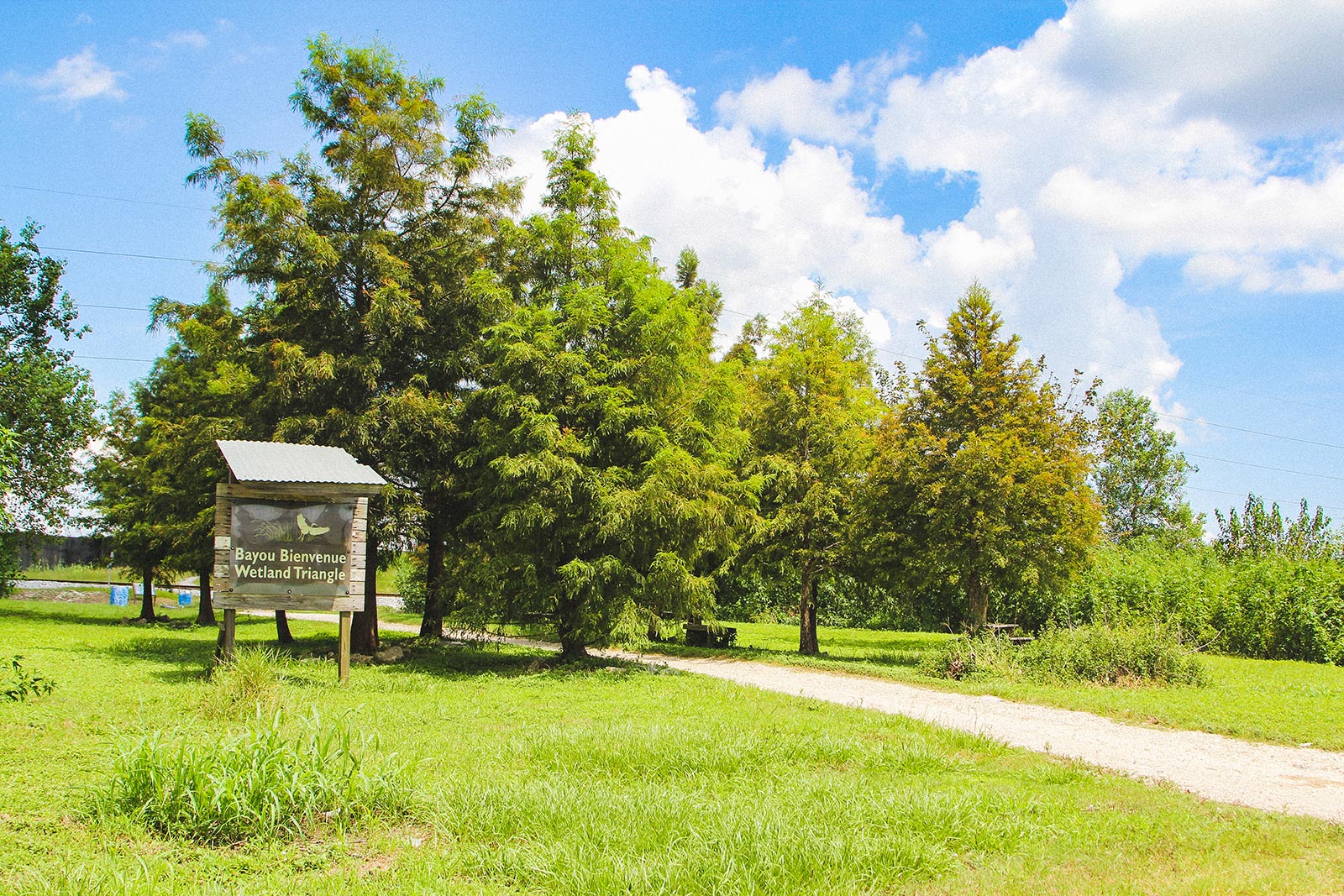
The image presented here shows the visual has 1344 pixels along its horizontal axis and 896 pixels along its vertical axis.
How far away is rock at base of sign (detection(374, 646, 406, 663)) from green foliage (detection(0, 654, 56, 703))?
219 inches

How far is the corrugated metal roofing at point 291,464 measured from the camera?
11906 millimetres

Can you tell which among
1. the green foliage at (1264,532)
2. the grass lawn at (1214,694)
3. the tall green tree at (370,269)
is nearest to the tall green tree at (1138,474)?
the green foliage at (1264,532)

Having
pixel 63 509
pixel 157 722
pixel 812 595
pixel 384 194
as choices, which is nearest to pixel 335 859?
pixel 157 722

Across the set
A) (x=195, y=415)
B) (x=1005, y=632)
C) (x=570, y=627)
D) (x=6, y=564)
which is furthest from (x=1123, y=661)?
(x=6, y=564)

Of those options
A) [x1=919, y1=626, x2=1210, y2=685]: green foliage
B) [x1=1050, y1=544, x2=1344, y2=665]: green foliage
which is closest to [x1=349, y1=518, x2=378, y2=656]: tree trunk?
[x1=919, y1=626, x2=1210, y2=685]: green foliage

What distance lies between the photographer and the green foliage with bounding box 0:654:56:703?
7788mm

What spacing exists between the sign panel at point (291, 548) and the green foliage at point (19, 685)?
272cm

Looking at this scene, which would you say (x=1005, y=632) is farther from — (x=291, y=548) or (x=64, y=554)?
(x=64, y=554)

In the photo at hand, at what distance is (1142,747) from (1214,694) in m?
5.16

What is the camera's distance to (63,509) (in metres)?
30.2

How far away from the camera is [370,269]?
16375 mm

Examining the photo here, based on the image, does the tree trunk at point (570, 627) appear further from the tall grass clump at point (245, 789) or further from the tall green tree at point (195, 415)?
the tall grass clump at point (245, 789)

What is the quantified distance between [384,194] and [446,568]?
7.38 meters

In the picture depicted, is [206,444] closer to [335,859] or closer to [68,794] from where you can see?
[68,794]
